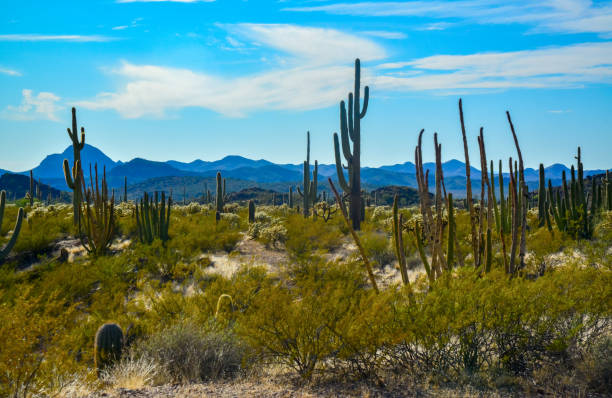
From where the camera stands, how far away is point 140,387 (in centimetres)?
534

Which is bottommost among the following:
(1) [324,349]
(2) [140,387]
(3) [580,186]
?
(2) [140,387]

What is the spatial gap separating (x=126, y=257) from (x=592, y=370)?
10606mm

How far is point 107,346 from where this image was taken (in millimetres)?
6520

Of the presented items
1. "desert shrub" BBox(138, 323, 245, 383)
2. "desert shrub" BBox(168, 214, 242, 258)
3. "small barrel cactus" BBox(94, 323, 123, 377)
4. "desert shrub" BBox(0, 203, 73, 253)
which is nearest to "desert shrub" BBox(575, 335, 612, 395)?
"desert shrub" BBox(138, 323, 245, 383)

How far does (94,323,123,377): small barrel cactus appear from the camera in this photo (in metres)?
6.45

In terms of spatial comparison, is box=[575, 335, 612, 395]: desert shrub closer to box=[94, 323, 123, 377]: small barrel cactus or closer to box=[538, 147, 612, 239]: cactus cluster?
box=[94, 323, 123, 377]: small barrel cactus

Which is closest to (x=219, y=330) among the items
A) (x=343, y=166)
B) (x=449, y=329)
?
(x=449, y=329)

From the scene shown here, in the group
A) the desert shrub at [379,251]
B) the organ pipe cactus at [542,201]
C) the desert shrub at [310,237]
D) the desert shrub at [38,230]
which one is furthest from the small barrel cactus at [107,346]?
the organ pipe cactus at [542,201]

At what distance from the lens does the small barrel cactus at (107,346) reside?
645 cm

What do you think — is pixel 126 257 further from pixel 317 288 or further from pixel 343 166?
pixel 343 166

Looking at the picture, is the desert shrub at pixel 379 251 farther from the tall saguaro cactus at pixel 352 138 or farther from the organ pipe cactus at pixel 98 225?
the organ pipe cactus at pixel 98 225

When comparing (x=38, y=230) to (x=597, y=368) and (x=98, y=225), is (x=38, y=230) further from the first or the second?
(x=597, y=368)

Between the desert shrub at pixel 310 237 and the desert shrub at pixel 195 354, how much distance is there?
779cm

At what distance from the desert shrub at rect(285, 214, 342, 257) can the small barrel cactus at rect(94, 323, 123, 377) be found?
7.66 metres
